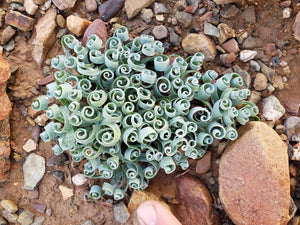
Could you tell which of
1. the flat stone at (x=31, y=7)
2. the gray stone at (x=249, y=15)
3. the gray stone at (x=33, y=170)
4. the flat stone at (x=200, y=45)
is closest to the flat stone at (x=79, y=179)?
the gray stone at (x=33, y=170)

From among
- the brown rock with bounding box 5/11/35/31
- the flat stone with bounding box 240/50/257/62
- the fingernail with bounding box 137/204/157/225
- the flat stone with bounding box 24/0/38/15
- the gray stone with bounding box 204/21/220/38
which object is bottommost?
the fingernail with bounding box 137/204/157/225

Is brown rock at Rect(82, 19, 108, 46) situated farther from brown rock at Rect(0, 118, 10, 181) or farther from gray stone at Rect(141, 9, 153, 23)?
brown rock at Rect(0, 118, 10, 181)

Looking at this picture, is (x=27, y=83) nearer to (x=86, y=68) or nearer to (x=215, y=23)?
(x=86, y=68)

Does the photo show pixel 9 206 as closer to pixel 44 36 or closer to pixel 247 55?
pixel 44 36

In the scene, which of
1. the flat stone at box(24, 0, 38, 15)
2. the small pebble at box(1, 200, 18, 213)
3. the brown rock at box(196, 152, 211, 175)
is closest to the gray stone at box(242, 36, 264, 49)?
the brown rock at box(196, 152, 211, 175)

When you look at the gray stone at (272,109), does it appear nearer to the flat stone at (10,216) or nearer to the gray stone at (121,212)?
the gray stone at (121,212)

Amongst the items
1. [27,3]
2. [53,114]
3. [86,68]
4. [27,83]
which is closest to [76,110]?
[53,114]
